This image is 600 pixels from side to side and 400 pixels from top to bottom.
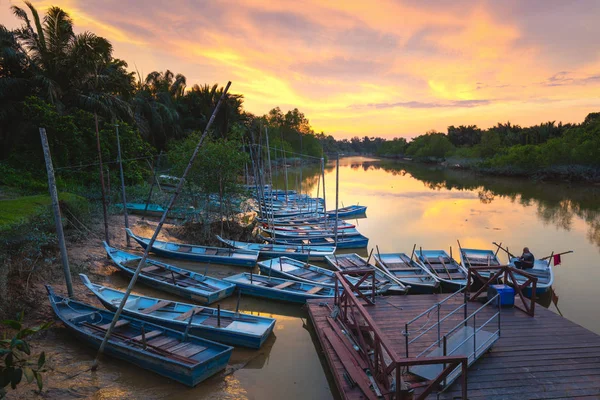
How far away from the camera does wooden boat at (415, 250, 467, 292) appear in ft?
45.7

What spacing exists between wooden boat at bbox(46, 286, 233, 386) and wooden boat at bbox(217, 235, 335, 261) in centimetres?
846

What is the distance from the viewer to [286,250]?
18.4m

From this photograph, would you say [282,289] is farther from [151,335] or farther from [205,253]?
[205,253]

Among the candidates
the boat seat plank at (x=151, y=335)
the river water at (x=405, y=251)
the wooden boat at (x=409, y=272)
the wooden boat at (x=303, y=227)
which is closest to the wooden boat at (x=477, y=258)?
the wooden boat at (x=409, y=272)

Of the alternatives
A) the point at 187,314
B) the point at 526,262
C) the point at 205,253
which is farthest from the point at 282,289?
the point at 526,262

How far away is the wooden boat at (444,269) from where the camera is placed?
45.7 feet

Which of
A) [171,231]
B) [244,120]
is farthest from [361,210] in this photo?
[244,120]

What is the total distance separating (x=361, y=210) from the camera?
31047 mm

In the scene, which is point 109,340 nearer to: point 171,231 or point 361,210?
point 171,231

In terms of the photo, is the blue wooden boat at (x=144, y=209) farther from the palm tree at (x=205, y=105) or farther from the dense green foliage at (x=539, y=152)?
the dense green foliage at (x=539, y=152)

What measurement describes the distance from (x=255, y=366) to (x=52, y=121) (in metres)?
20.2

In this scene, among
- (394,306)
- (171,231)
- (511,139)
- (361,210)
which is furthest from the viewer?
(511,139)

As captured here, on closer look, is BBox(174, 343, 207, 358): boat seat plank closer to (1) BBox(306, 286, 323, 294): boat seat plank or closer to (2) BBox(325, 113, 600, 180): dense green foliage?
(1) BBox(306, 286, 323, 294): boat seat plank

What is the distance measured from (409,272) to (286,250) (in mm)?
6086
